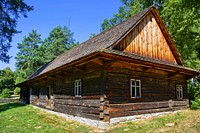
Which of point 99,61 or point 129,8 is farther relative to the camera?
point 129,8

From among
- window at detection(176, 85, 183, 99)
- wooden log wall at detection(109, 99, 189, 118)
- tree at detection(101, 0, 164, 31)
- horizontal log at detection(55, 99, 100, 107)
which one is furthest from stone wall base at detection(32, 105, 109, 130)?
tree at detection(101, 0, 164, 31)

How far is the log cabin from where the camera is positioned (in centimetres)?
991

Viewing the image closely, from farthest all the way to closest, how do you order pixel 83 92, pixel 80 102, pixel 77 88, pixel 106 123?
1. pixel 77 88
2. pixel 80 102
3. pixel 83 92
4. pixel 106 123

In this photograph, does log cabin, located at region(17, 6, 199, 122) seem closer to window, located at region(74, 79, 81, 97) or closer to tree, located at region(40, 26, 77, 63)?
window, located at region(74, 79, 81, 97)

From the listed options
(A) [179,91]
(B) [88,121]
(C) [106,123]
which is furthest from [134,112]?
(A) [179,91]

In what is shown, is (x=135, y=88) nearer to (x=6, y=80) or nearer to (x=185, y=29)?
(x=185, y=29)

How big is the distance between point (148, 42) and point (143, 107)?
14.0 ft

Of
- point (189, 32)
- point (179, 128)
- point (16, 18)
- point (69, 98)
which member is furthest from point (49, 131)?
point (189, 32)

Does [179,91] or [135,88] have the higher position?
[135,88]

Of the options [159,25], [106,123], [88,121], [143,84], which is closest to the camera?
[106,123]

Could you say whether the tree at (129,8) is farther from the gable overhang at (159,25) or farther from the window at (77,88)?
the window at (77,88)

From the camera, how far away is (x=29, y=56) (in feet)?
194

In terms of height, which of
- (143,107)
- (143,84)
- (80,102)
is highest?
(143,84)

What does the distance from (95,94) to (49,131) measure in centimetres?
275
